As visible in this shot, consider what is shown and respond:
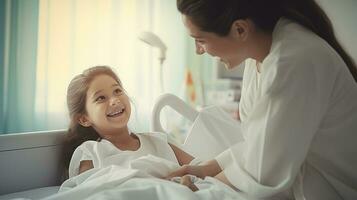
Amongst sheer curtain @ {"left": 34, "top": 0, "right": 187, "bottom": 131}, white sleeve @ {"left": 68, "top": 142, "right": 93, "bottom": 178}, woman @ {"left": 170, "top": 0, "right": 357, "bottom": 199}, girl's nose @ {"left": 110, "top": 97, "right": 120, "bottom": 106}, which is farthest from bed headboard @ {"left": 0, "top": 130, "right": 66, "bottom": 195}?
woman @ {"left": 170, "top": 0, "right": 357, "bottom": 199}

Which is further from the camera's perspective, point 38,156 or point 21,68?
point 21,68

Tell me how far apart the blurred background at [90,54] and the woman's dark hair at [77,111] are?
1.03 ft

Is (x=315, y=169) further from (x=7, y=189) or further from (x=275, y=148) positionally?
(x=7, y=189)

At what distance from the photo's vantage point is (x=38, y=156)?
1361 millimetres

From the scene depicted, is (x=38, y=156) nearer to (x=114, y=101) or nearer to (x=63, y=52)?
(x=114, y=101)

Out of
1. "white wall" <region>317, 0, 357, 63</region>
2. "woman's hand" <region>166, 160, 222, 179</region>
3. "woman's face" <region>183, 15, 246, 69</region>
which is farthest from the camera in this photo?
"white wall" <region>317, 0, 357, 63</region>

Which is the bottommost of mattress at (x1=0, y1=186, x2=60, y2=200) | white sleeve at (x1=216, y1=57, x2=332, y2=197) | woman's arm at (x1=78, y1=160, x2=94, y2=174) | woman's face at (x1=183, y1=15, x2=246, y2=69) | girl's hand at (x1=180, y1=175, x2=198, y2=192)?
mattress at (x1=0, y1=186, x2=60, y2=200)

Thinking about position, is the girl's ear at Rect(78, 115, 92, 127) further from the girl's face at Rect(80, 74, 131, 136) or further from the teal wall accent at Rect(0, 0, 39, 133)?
the teal wall accent at Rect(0, 0, 39, 133)

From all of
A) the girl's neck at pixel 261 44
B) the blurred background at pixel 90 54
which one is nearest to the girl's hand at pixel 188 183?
the girl's neck at pixel 261 44

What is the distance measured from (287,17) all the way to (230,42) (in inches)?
6.3

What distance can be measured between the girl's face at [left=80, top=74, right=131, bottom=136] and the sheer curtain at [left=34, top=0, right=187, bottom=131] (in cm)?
49

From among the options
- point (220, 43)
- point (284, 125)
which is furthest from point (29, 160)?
point (284, 125)

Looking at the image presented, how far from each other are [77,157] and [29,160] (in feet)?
0.57

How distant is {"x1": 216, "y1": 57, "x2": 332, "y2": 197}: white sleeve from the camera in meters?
0.83
